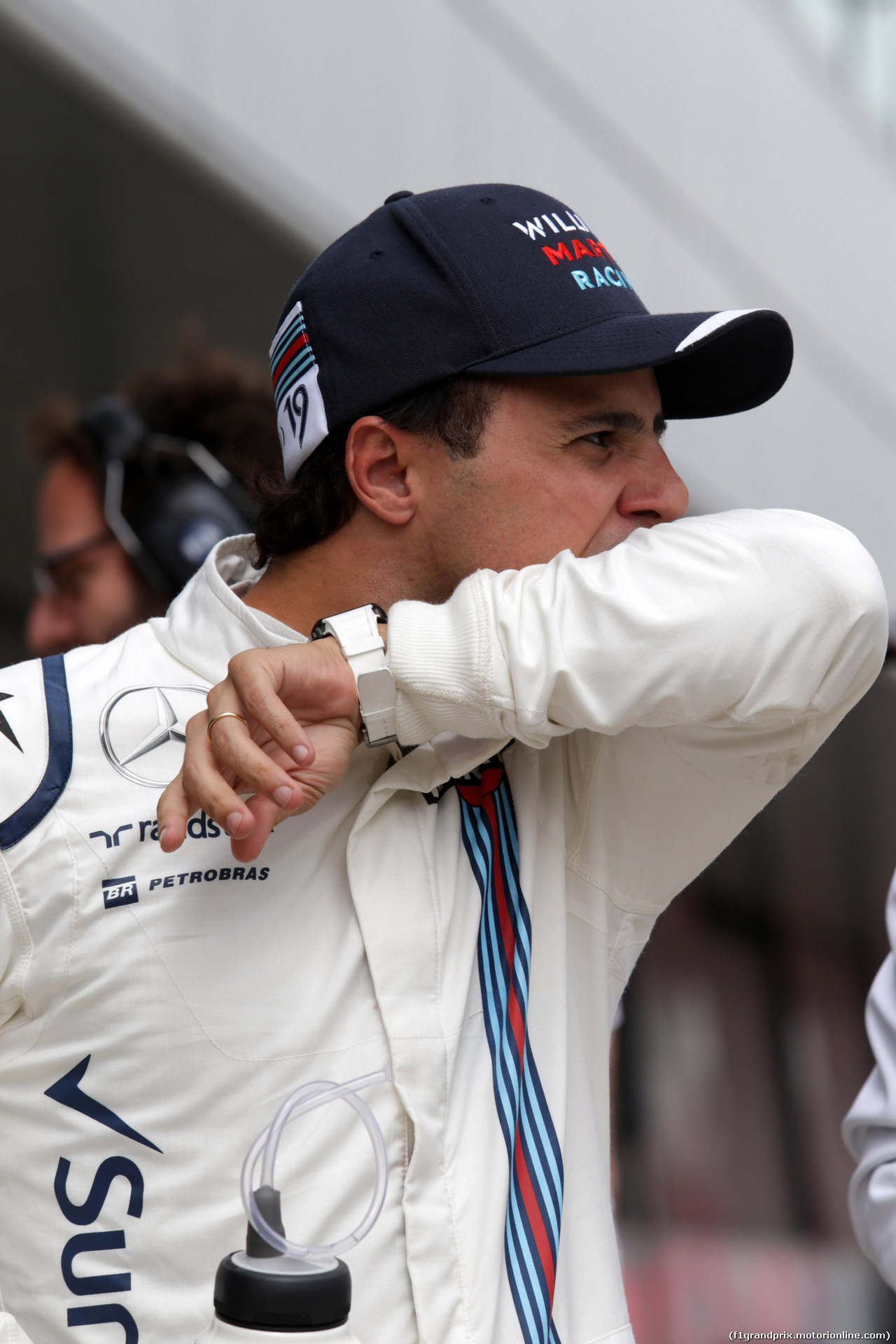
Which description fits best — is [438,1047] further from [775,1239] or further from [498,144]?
[498,144]

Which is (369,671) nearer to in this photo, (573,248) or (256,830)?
(256,830)

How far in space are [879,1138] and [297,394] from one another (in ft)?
4.19

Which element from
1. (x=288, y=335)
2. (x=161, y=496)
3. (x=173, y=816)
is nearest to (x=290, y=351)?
(x=288, y=335)

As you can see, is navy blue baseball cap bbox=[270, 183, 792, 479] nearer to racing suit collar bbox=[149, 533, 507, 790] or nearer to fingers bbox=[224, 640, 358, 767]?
racing suit collar bbox=[149, 533, 507, 790]

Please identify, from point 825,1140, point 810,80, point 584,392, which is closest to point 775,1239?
point 825,1140

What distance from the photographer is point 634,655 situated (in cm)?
124

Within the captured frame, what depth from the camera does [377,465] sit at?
1.53 m

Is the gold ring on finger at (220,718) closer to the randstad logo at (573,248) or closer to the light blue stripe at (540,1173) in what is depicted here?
the light blue stripe at (540,1173)

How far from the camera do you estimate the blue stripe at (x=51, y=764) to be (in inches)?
49.3

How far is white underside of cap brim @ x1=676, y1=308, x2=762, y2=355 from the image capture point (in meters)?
1.42

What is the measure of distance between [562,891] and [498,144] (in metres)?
4.74

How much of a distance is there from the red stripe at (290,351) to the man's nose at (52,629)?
1393 millimetres

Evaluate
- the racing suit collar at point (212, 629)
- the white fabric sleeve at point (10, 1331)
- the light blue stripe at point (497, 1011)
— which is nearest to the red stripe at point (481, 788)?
the light blue stripe at point (497, 1011)
